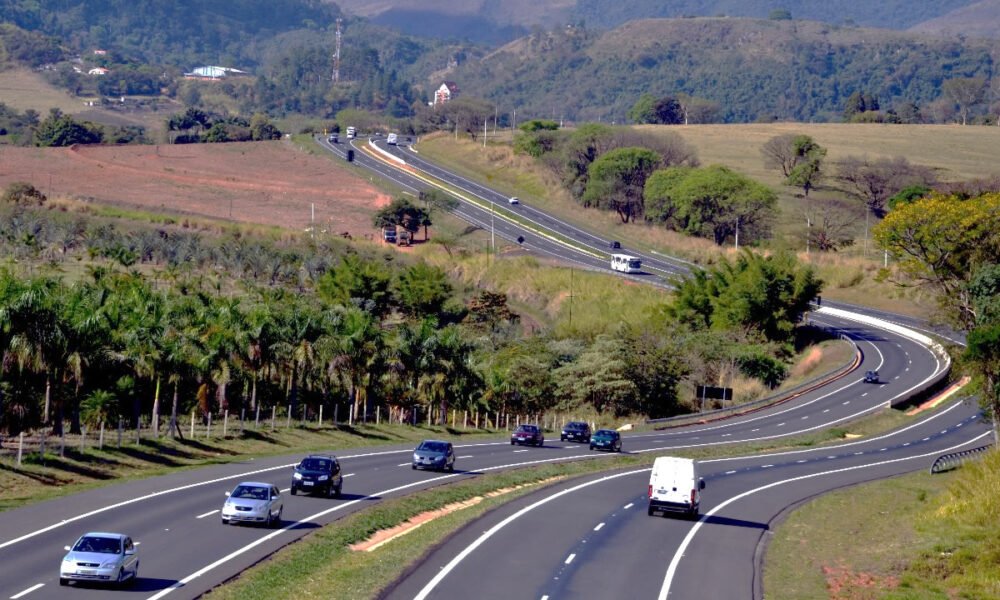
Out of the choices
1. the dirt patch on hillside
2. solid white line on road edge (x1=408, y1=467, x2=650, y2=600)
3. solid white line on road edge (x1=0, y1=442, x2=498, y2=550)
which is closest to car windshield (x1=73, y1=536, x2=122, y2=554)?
solid white line on road edge (x1=0, y1=442, x2=498, y2=550)

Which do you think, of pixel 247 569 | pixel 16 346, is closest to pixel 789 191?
pixel 16 346

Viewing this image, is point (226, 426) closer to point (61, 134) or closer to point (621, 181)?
point (621, 181)

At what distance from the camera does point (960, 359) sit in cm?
6231

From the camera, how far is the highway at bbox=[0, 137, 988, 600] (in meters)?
29.4

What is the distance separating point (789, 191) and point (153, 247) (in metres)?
90.4

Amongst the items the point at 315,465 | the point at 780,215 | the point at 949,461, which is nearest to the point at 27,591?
the point at 315,465

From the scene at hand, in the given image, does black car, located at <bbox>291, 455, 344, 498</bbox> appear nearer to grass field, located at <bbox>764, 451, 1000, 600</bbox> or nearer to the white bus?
grass field, located at <bbox>764, 451, 1000, 600</bbox>

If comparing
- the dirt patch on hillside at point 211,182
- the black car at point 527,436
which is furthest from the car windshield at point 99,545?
the dirt patch on hillside at point 211,182

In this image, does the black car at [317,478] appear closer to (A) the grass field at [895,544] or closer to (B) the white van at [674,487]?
(B) the white van at [674,487]

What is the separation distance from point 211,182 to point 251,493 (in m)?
143

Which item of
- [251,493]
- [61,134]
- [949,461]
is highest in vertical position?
[61,134]

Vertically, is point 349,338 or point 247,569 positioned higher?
point 349,338

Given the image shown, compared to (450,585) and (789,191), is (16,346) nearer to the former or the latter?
(450,585)

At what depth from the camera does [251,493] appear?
3497 cm
